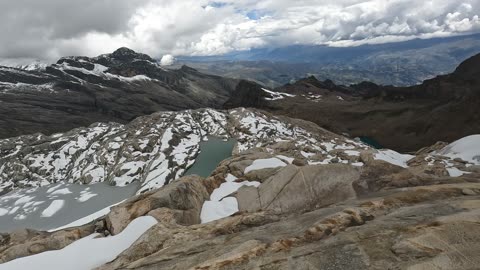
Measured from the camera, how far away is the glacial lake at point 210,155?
134 metres

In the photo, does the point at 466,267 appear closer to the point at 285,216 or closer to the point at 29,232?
the point at 285,216

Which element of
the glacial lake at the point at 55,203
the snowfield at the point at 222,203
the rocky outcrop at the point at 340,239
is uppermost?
the rocky outcrop at the point at 340,239

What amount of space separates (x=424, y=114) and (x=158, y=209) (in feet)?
657

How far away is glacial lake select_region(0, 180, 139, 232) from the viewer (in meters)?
103

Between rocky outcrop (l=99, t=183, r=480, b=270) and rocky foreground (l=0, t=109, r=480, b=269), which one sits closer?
rocky outcrop (l=99, t=183, r=480, b=270)

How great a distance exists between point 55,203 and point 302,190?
356ft

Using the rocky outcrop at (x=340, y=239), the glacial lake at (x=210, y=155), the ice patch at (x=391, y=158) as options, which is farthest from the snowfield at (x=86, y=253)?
the glacial lake at (x=210, y=155)

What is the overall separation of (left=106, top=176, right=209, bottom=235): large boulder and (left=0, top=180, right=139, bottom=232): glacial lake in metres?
81.7

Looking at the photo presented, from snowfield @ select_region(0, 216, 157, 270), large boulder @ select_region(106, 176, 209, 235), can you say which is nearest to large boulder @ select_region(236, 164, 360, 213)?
large boulder @ select_region(106, 176, 209, 235)

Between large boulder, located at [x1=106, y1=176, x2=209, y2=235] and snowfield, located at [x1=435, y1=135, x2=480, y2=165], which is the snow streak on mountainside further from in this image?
large boulder, located at [x1=106, y1=176, x2=209, y2=235]

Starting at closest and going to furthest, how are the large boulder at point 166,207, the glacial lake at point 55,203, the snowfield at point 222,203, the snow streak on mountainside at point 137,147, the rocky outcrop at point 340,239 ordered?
the rocky outcrop at point 340,239 < the large boulder at point 166,207 < the snowfield at point 222,203 < the glacial lake at point 55,203 < the snow streak on mountainside at point 137,147

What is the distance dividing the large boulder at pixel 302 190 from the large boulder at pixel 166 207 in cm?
431

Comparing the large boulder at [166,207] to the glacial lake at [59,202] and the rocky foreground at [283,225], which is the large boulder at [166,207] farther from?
the glacial lake at [59,202]

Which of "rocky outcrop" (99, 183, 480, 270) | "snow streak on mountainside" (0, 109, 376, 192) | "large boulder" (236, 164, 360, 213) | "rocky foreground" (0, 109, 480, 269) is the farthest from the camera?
"snow streak on mountainside" (0, 109, 376, 192)
